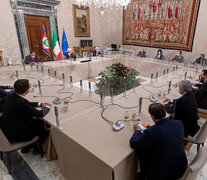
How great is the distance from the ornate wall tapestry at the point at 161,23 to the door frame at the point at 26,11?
11.8ft

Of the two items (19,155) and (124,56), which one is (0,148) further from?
(124,56)

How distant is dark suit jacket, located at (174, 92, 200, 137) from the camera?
187cm

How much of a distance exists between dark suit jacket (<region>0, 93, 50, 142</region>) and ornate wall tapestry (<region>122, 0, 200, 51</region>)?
639cm

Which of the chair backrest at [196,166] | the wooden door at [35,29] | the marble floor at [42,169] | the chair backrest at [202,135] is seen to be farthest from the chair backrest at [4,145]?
the wooden door at [35,29]

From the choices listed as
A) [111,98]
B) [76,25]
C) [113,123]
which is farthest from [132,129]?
[76,25]

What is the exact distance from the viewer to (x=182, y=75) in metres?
3.75

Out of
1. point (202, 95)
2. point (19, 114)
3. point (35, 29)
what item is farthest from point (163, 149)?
point (35, 29)

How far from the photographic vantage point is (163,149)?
46.1 inches

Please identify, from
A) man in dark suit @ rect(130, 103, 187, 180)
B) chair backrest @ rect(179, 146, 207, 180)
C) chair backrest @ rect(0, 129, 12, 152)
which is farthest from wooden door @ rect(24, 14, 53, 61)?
chair backrest @ rect(179, 146, 207, 180)

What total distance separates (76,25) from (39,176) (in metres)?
7.13

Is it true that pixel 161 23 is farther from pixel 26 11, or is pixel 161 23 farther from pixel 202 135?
pixel 202 135

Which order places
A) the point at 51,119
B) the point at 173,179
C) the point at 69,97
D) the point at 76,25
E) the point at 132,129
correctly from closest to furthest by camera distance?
1. the point at 173,179
2. the point at 132,129
3. the point at 51,119
4. the point at 69,97
5. the point at 76,25

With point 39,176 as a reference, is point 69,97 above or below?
above

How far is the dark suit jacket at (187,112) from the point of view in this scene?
1865 millimetres
